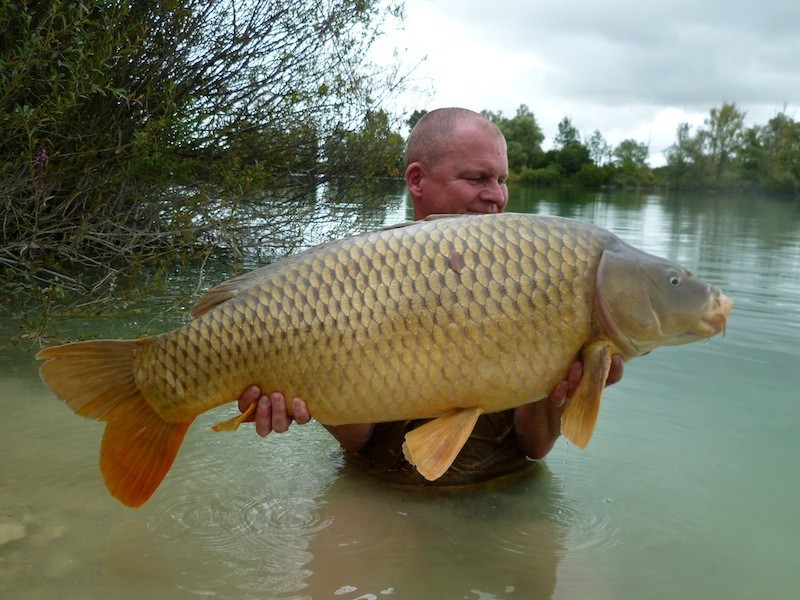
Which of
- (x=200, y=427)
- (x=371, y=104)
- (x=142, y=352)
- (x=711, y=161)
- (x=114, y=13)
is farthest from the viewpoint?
(x=711, y=161)

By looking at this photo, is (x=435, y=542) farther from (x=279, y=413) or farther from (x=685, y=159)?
(x=685, y=159)

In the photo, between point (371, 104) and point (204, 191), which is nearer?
point (204, 191)

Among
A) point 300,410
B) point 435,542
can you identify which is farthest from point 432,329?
point 435,542

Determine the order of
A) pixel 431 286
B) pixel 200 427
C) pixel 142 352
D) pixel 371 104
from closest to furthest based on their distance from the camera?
1. pixel 431 286
2. pixel 142 352
3. pixel 200 427
4. pixel 371 104

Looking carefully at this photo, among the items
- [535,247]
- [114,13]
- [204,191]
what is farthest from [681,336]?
[204,191]

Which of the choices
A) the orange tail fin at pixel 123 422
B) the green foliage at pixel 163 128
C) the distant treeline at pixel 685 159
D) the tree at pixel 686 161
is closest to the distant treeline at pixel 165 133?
the green foliage at pixel 163 128

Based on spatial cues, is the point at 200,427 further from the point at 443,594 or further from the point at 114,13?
the point at 114,13

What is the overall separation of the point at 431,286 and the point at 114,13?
2.86 metres

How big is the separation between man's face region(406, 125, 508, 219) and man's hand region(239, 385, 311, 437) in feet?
3.73

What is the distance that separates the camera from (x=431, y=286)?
6.19 ft

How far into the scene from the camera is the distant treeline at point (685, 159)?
145 ft

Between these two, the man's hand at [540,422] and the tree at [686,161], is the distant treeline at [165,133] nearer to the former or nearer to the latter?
the man's hand at [540,422]

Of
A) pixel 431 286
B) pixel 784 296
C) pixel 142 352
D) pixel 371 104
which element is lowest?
pixel 784 296

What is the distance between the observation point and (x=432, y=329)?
188cm
